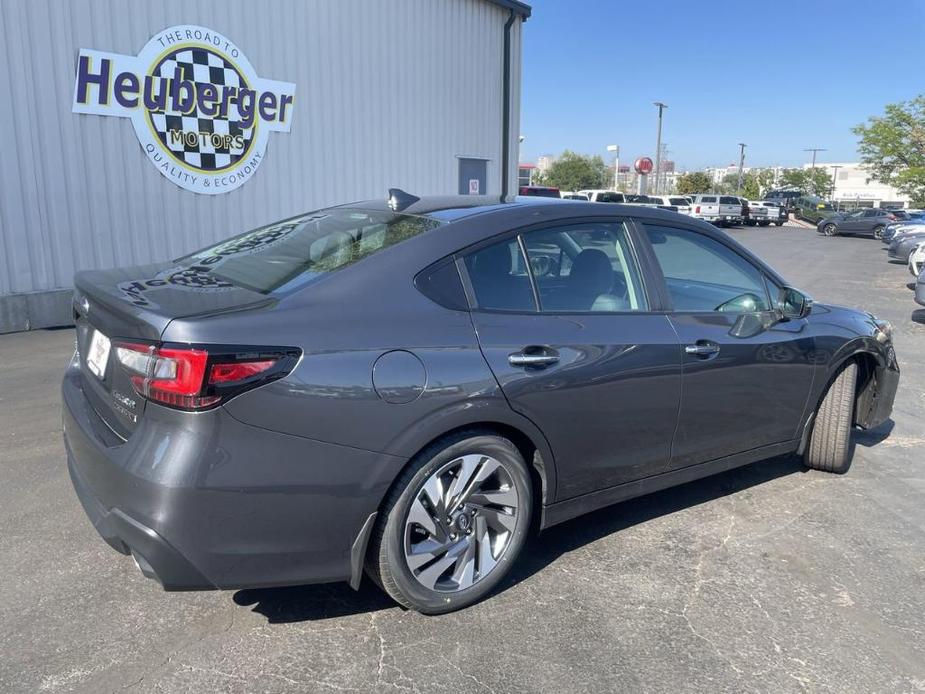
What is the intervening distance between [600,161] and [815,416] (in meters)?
88.6

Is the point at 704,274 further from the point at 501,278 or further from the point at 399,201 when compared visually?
the point at 399,201

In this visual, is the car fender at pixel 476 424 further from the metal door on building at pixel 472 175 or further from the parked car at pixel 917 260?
the parked car at pixel 917 260

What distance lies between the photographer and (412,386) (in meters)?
2.55

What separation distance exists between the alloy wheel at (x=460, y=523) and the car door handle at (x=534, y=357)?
39 cm

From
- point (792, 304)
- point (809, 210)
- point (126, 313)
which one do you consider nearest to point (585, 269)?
point (792, 304)

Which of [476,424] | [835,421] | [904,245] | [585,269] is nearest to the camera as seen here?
[476,424]

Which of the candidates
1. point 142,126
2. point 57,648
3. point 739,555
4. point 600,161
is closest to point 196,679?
point 57,648

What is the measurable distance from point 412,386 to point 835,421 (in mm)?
2890

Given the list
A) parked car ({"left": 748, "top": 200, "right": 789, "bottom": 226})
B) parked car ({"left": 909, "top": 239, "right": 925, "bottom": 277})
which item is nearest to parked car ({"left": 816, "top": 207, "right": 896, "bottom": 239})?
parked car ({"left": 748, "top": 200, "right": 789, "bottom": 226})

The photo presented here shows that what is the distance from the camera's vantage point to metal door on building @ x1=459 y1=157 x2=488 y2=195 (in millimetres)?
13307

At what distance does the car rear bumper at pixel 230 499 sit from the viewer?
2277 millimetres

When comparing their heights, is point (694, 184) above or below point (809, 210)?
above

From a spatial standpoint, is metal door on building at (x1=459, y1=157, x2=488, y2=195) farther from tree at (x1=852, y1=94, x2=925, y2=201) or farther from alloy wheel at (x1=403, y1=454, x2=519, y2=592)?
tree at (x1=852, y1=94, x2=925, y2=201)

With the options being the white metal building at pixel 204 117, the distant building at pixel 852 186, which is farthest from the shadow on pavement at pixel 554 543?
the distant building at pixel 852 186
